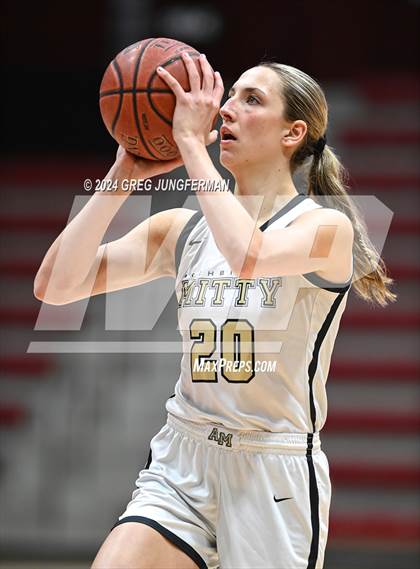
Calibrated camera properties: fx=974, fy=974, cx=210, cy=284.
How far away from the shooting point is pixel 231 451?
103 inches

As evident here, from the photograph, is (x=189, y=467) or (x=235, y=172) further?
(x=235, y=172)

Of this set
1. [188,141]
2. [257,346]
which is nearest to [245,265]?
[257,346]

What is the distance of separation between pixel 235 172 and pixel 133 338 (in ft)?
12.6

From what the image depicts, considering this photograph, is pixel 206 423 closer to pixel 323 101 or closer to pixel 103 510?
pixel 323 101

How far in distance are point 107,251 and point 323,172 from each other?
70 centimetres

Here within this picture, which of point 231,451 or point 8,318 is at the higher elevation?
point 8,318

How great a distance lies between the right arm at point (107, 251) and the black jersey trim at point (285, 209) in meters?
0.30

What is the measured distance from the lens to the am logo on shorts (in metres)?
2.62

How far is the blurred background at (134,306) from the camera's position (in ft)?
21.4

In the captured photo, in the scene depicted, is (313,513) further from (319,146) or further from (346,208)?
(319,146)

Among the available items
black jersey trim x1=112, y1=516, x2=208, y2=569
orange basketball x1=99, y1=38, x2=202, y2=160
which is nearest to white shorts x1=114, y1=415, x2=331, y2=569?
black jersey trim x1=112, y1=516, x2=208, y2=569

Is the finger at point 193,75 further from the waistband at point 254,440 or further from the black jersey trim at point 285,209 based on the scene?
the waistband at point 254,440

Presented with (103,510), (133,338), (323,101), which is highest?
(133,338)

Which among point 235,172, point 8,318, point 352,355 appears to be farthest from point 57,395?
point 235,172
